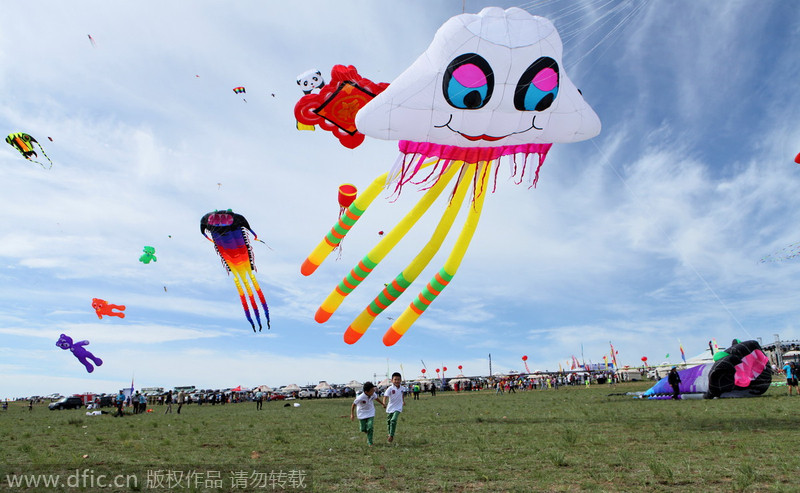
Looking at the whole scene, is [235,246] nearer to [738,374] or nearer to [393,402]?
[393,402]

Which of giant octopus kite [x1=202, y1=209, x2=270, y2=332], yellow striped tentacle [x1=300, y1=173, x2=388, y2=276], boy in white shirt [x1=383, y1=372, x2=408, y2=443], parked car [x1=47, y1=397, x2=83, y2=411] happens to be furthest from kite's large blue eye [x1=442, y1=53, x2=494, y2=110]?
parked car [x1=47, y1=397, x2=83, y2=411]

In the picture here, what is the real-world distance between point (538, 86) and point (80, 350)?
39583 mm

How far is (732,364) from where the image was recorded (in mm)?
19609

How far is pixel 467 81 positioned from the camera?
28.2 ft

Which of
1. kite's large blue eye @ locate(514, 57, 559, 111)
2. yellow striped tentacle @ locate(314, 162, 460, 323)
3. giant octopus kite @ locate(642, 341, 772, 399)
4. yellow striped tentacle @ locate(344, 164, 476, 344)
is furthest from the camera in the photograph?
giant octopus kite @ locate(642, 341, 772, 399)

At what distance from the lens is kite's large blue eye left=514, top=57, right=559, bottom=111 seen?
884cm

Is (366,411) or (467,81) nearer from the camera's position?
(467,81)

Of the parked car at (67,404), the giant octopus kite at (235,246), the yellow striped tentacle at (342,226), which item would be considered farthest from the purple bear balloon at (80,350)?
the yellow striped tentacle at (342,226)

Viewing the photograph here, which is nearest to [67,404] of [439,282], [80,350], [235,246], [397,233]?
[80,350]

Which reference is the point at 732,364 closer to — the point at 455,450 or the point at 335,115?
the point at 455,450

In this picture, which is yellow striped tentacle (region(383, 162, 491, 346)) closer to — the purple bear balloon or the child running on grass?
the child running on grass

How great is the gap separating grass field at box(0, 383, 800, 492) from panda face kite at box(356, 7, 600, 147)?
5.70 metres

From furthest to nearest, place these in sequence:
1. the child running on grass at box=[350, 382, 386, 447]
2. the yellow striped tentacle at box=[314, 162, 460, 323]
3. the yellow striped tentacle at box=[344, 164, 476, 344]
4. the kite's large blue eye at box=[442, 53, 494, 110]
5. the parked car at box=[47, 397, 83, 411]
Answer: the parked car at box=[47, 397, 83, 411] < the yellow striped tentacle at box=[314, 162, 460, 323] < the yellow striped tentacle at box=[344, 164, 476, 344] < the child running on grass at box=[350, 382, 386, 447] < the kite's large blue eye at box=[442, 53, 494, 110]

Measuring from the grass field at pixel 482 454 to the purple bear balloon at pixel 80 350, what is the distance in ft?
79.3
